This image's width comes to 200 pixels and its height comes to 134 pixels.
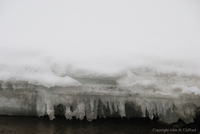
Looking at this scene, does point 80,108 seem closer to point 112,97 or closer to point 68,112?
point 68,112

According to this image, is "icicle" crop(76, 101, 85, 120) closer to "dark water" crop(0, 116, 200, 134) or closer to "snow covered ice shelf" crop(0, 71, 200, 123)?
"snow covered ice shelf" crop(0, 71, 200, 123)

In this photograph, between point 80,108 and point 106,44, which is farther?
point 106,44

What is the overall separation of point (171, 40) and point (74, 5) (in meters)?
2.45

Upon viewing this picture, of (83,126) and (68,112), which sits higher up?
(68,112)

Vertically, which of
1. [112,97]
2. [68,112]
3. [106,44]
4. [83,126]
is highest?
[106,44]

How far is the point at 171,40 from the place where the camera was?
3301 millimetres

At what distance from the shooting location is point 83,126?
127 inches

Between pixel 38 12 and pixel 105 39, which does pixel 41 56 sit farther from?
pixel 38 12

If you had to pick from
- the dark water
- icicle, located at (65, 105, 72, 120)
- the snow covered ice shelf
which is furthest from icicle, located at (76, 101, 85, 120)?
the dark water

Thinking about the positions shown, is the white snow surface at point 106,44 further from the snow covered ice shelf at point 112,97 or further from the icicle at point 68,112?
the icicle at point 68,112

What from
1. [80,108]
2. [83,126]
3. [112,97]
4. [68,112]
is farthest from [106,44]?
[83,126]

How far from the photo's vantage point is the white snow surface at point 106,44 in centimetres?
277

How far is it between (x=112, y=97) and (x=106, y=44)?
0.93 meters

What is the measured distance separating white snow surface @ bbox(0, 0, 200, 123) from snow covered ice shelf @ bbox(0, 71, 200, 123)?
21mm
